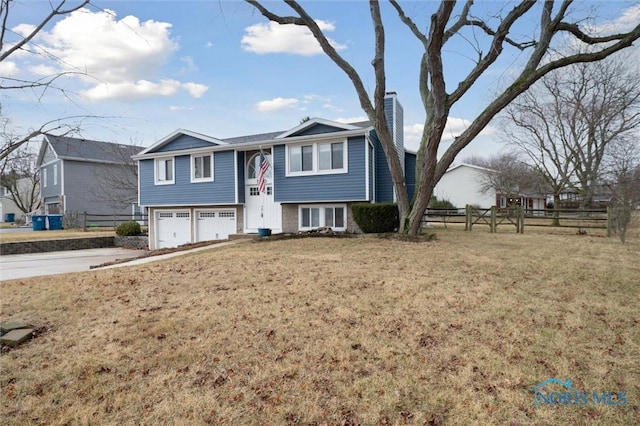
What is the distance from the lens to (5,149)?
360 centimetres

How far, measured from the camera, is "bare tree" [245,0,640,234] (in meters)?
10.2

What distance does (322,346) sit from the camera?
4121 mm

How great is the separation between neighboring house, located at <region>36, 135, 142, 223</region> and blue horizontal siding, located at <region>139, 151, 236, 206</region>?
9.43 metres

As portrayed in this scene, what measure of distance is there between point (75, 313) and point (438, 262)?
22.1 ft

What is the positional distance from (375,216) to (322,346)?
935cm

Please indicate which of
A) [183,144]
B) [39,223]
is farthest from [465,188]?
[39,223]

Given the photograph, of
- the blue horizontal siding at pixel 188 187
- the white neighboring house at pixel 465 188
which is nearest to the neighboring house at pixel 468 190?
the white neighboring house at pixel 465 188

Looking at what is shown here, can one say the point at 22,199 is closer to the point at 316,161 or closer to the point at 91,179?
the point at 91,179

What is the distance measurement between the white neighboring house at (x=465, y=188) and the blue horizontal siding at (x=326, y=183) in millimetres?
27877

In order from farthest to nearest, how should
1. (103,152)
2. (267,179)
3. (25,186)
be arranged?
(25,186), (103,152), (267,179)

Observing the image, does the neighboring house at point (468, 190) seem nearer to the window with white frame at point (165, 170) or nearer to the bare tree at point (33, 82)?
the window with white frame at point (165, 170)

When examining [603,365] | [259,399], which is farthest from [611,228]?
[259,399]

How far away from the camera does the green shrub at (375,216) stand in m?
13.2

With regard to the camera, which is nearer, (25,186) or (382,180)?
(382,180)
